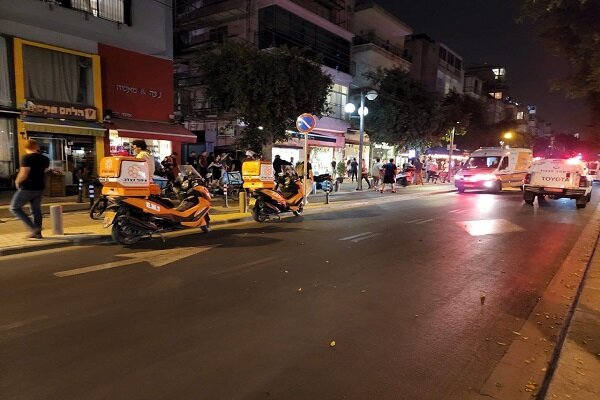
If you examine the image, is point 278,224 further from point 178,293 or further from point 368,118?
point 368,118

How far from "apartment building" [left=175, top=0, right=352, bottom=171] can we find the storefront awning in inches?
330

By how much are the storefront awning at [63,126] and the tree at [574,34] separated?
1509 centimetres

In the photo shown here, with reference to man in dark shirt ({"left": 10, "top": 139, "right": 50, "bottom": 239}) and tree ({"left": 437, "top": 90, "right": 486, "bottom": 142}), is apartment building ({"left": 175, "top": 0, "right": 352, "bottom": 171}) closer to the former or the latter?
tree ({"left": 437, "top": 90, "right": 486, "bottom": 142})

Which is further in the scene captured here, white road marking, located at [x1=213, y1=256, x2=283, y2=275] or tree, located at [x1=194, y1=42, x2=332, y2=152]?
tree, located at [x1=194, y1=42, x2=332, y2=152]

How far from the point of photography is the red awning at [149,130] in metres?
17.1

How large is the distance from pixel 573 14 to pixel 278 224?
7907mm

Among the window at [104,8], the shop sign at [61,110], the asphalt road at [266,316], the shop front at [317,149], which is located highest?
the window at [104,8]

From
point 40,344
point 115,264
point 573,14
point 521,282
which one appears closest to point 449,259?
point 521,282

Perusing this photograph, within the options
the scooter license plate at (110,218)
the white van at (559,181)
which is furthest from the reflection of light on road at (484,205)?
the scooter license plate at (110,218)

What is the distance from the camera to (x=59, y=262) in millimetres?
6973

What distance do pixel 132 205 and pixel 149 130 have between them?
10.8m

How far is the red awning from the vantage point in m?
17.1

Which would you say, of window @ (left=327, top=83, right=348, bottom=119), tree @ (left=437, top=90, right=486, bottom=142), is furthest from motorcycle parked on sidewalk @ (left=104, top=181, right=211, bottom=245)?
tree @ (left=437, top=90, right=486, bottom=142)

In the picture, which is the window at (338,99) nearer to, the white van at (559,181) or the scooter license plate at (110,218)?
the white van at (559,181)
